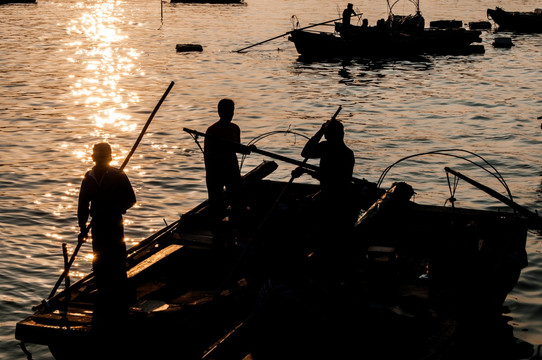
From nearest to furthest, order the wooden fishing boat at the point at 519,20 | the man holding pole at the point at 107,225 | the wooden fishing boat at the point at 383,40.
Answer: the man holding pole at the point at 107,225 < the wooden fishing boat at the point at 383,40 < the wooden fishing boat at the point at 519,20

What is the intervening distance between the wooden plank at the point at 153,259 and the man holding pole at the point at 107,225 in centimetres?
102

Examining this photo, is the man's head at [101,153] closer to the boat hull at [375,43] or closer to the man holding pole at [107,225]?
the man holding pole at [107,225]

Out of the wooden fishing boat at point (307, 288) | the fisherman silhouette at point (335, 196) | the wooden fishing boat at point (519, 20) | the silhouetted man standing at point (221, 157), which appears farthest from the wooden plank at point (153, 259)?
the wooden fishing boat at point (519, 20)

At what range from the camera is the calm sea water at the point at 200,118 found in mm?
14633

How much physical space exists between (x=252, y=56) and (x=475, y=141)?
77.7 feet

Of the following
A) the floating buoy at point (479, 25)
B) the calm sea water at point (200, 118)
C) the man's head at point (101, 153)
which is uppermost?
the floating buoy at point (479, 25)

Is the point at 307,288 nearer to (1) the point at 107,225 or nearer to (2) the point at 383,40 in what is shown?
(1) the point at 107,225

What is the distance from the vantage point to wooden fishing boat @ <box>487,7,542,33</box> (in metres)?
54.8

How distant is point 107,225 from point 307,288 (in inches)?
87.7

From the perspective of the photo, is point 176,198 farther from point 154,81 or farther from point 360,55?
point 360,55

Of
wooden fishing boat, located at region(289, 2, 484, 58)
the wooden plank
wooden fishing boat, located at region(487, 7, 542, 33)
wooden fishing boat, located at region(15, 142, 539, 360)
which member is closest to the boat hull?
wooden fishing boat, located at region(289, 2, 484, 58)

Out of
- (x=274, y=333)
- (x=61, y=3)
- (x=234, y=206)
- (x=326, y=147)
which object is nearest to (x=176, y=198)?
(x=234, y=206)

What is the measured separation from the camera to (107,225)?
853cm

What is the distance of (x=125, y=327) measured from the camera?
8.39 meters
